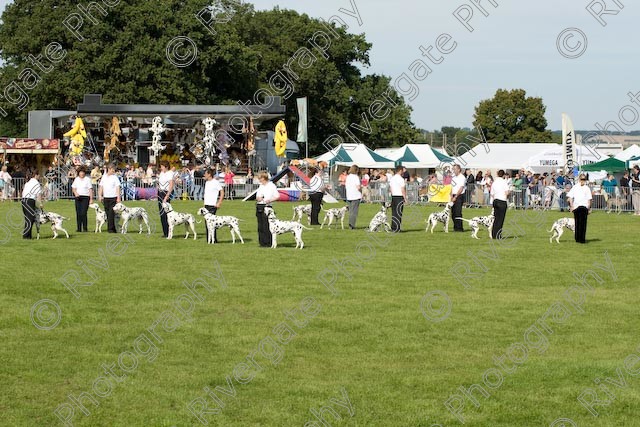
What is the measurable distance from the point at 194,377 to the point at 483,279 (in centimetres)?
909

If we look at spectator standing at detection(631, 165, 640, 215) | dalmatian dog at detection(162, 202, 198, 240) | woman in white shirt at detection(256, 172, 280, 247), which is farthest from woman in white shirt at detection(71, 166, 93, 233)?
spectator standing at detection(631, 165, 640, 215)

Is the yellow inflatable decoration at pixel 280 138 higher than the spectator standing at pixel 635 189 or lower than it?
higher

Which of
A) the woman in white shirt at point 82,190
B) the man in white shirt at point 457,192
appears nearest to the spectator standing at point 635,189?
the man in white shirt at point 457,192

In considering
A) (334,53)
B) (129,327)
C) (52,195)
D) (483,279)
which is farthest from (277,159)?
(129,327)

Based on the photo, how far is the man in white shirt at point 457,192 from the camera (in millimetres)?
29239

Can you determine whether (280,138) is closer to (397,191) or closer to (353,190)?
(353,190)

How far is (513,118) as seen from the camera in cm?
10744

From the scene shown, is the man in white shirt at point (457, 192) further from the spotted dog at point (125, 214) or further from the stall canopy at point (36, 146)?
the stall canopy at point (36, 146)

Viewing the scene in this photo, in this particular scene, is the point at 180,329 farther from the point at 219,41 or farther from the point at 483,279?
the point at 219,41

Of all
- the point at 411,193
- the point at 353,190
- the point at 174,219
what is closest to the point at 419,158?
the point at 411,193

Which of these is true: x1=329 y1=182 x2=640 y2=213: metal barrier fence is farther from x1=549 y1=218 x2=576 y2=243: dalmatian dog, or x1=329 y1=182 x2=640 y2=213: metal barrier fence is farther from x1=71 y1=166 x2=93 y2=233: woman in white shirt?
x1=71 y1=166 x2=93 y2=233: woman in white shirt

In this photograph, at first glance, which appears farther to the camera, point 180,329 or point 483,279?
point 483,279

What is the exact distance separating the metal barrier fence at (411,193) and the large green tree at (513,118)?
187 feet

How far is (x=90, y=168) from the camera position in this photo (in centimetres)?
5253
